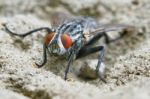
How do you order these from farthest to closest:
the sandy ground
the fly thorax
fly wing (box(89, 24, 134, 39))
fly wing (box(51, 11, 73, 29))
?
fly wing (box(89, 24, 134, 39)) < fly wing (box(51, 11, 73, 29)) < the fly thorax < the sandy ground

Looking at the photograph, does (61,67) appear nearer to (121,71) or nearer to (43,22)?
(121,71)

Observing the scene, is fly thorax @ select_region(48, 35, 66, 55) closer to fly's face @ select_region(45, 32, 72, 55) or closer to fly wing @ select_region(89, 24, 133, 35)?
fly's face @ select_region(45, 32, 72, 55)

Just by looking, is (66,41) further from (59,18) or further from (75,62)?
(59,18)

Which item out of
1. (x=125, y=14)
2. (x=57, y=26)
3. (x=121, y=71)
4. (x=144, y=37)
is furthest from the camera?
(x=125, y=14)

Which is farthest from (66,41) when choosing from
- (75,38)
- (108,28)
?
(108,28)

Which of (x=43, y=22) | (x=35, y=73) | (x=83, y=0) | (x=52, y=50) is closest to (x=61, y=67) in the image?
(x=52, y=50)

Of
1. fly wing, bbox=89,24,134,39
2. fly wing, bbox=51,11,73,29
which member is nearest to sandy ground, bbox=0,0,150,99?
fly wing, bbox=89,24,134,39

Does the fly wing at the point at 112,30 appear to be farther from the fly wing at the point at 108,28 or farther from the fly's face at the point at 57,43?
the fly's face at the point at 57,43
